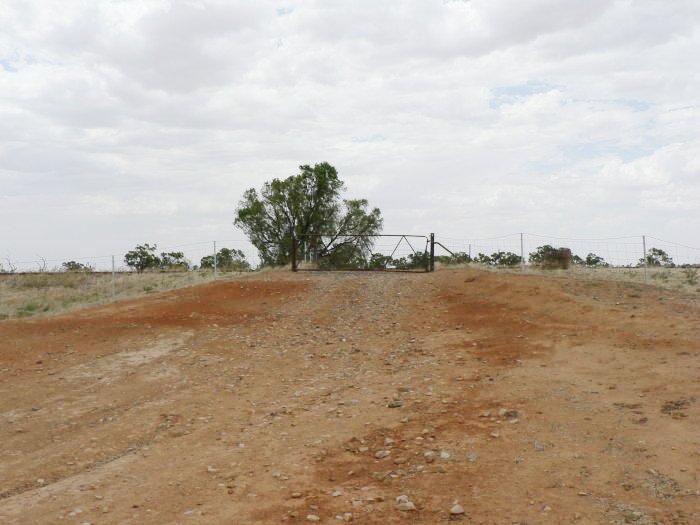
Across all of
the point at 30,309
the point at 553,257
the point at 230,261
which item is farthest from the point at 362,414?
the point at 230,261

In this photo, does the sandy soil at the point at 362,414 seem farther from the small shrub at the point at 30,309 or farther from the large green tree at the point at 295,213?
the large green tree at the point at 295,213

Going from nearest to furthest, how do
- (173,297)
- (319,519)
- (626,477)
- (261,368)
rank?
(319,519) < (626,477) < (261,368) < (173,297)

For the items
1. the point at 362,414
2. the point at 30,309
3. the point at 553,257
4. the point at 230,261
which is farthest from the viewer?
the point at 230,261

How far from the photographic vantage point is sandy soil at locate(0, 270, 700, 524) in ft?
16.5

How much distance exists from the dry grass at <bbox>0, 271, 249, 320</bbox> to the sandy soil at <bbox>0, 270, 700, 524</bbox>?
547 centimetres

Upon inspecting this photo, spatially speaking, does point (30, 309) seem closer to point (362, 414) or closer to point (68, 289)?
point (68, 289)

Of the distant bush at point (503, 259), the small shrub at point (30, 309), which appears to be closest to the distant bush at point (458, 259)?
the distant bush at point (503, 259)

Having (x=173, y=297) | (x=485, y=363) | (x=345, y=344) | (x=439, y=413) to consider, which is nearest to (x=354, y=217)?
(x=173, y=297)

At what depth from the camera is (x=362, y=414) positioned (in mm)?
7359

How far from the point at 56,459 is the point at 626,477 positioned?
19.5 ft

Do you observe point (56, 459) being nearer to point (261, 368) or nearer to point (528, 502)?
point (261, 368)

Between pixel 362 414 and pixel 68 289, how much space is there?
21.2 metres

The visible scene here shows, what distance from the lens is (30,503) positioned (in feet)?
18.0

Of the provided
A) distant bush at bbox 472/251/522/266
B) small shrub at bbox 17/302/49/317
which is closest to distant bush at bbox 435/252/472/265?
distant bush at bbox 472/251/522/266
